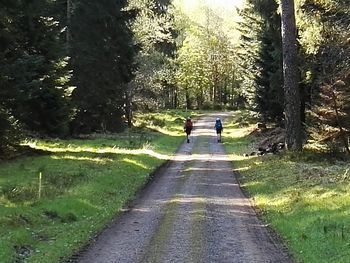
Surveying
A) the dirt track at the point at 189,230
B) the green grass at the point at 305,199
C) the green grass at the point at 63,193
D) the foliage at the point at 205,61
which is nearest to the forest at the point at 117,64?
the green grass at the point at 305,199

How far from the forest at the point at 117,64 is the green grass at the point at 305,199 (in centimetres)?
202

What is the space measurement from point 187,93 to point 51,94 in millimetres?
65313

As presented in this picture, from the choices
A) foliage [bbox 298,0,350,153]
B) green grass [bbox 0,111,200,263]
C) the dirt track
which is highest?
foliage [bbox 298,0,350,153]

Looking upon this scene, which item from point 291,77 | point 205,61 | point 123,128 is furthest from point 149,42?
point 205,61

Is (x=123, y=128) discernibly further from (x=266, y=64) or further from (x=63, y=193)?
(x=63, y=193)

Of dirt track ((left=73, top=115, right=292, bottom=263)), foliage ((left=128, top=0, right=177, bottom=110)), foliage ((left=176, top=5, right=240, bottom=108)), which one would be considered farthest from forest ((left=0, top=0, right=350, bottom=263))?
foliage ((left=176, top=5, right=240, bottom=108))

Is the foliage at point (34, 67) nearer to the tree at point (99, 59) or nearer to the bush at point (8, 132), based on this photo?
the bush at point (8, 132)

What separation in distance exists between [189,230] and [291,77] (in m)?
12.5

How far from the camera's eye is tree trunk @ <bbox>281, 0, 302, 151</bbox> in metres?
21.9

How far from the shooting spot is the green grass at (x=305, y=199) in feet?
33.0

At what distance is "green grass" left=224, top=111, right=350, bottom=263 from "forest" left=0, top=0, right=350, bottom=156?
2022 mm

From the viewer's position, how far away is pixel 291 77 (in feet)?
73.4

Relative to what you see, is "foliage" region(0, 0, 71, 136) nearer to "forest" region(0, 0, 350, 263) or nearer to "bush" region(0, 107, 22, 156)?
"forest" region(0, 0, 350, 263)

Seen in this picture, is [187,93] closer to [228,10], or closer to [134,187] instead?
[228,10]
